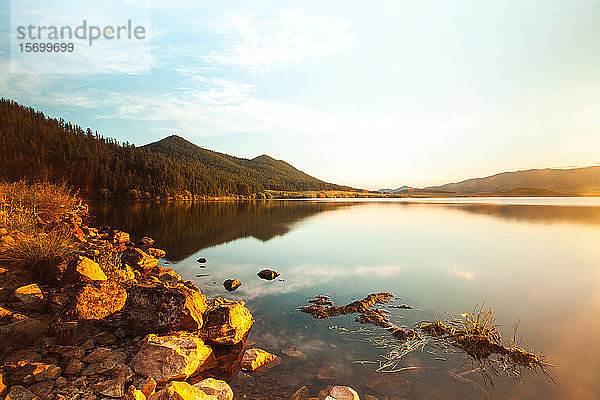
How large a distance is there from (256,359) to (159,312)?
2.71 meters

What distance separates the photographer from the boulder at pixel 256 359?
19.9ft

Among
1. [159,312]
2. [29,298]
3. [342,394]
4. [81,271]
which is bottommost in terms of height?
[342,394]

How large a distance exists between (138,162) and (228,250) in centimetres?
13757

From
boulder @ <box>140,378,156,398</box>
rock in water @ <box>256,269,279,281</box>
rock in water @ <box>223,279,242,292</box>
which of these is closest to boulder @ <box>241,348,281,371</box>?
boulder @ <box>140,378,156,398</box>

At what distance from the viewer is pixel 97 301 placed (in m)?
7.20

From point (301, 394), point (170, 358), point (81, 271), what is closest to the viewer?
point (301, 394)

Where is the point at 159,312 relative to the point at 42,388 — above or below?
above

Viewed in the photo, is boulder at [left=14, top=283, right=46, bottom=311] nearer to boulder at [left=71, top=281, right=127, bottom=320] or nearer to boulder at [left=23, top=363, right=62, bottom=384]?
boulder at [left=71, top=281, right=127, bottom=320]

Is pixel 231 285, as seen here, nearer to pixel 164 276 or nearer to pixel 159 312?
pixel 164 276

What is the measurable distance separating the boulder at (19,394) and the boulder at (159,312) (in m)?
2.25

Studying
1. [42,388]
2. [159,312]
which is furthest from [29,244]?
[42,388]

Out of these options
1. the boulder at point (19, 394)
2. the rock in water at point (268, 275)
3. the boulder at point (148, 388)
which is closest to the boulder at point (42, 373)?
the boulder at point (19, 394)

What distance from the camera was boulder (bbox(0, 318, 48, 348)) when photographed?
5.63m

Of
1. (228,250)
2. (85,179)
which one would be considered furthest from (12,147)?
(228,250)
